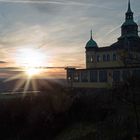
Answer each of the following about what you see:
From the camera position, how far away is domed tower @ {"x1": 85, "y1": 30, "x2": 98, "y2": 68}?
60.9 metres

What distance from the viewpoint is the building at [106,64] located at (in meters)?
50.2

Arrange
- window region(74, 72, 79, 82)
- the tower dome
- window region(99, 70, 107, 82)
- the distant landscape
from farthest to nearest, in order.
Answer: the tower dome
window region(74, 72, 79, 82)
window region(99, 70, 107, 82)
the distant landscape

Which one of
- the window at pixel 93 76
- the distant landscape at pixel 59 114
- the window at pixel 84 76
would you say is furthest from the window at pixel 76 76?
the distant landscape at pixel 59 114

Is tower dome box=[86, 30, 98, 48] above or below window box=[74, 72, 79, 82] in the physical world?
above

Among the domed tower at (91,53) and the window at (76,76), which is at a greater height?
the domed tower at (91,53)

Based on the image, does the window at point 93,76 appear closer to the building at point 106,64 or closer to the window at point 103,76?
the building at point 106,64

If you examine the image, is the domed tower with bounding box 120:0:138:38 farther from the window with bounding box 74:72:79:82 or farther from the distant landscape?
the distant landscape

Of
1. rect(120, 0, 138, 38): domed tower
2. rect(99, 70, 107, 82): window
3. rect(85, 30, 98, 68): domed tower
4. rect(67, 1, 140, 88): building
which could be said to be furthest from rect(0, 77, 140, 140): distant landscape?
rect(120, 0, 138, 38): domed tower

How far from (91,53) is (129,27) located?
866cm

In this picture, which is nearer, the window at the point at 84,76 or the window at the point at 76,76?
the window at the point at 84,76

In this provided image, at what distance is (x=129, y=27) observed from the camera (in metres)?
62.4

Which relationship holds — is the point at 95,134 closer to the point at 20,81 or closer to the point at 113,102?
the point at 113,102

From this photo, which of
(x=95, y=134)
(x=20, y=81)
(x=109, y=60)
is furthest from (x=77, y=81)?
(x=20, y=81)

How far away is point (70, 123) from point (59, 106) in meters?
3.14
